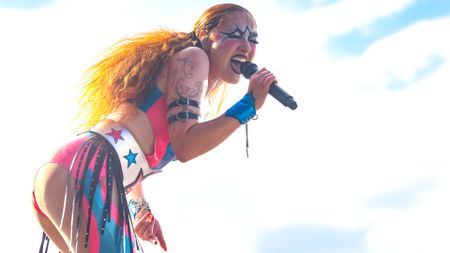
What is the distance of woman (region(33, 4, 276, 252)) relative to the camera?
3.56m

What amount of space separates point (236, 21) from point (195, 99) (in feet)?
2.03

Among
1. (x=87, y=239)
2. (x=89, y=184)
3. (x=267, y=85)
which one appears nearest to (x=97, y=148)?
(x=89, y=184)

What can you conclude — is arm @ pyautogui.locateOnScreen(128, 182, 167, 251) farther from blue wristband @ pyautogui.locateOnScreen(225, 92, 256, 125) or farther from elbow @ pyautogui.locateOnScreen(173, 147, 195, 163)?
blue wristband @ pyautogui.locateOnScreen(225, 92, 256, 125)

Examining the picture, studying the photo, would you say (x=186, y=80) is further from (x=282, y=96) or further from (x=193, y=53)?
(x=282, y=96)

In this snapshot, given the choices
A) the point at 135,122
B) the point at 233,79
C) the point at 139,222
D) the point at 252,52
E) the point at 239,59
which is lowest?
the point at 139,222

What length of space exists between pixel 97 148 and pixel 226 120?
1.92ft

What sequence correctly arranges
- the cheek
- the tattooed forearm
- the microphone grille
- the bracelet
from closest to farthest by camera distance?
the tattooed forearm
the microphone grille
the cheek
the bracelet

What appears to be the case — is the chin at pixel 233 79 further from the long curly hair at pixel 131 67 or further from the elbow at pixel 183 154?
the elbow at pixel 183 154

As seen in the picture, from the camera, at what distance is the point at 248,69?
163 inches

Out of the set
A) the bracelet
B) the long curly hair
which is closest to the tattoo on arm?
the long curly hair

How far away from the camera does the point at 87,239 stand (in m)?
3.50

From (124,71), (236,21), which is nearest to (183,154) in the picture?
(124,71)

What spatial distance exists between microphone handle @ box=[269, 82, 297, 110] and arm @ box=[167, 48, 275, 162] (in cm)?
5

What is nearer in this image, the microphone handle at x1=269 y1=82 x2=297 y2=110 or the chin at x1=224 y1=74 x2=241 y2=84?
the microphone handle at x1=269 y1=82 x2=297 y2=110
